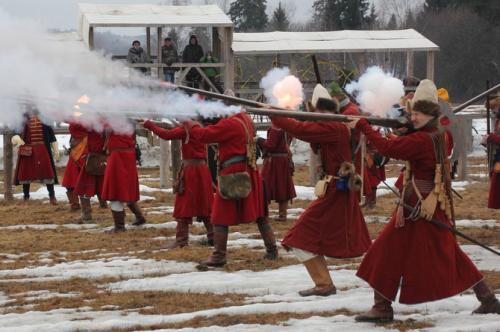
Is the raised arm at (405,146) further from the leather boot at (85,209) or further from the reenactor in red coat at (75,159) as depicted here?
the leather boot at (85,209)

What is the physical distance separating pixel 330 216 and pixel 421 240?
4.22 feet

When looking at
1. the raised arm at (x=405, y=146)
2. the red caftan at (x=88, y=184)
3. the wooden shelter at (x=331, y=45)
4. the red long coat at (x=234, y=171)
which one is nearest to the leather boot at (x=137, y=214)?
the red caftan at (x=88, y=184)

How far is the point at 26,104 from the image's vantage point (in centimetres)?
896

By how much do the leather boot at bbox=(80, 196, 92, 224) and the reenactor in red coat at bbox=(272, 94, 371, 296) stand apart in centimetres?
645

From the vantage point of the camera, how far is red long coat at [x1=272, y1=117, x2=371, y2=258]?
895 centimetres

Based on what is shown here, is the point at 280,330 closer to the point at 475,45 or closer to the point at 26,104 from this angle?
the point at 26,104

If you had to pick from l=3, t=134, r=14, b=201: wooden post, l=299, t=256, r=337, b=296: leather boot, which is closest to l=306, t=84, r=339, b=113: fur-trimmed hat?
l=299, t=256, r=337, b=296: leather boot

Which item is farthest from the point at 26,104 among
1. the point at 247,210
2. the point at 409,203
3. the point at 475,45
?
the point at 475,45

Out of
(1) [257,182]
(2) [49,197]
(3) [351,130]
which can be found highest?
(3) [351,130]

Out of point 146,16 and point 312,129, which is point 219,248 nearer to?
point 312,129

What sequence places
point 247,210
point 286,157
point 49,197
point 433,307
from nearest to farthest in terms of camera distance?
point 433,307 → point 247,210 → point 286,157 → point 49,197

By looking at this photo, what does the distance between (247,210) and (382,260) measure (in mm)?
2952

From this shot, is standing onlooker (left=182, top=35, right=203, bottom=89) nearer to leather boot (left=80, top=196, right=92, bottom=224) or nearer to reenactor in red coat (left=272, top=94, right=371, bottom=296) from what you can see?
leather boot (left=80, top=196, right=92, bottom=224)

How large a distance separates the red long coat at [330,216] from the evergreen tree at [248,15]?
54444 mm
